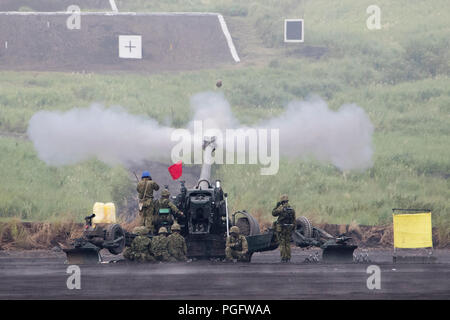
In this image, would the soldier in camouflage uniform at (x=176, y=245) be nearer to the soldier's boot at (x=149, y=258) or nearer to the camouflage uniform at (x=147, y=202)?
the soldier's boot at (x=149, y=258)

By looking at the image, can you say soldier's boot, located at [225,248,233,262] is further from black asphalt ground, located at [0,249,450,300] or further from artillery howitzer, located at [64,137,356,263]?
black asphalt ground, located at [0,249,450,300]

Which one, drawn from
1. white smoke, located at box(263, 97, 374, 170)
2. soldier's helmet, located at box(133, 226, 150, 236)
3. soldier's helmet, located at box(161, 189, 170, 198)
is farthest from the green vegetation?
soldier's helmet, located at box(133, 226, 150, 236)

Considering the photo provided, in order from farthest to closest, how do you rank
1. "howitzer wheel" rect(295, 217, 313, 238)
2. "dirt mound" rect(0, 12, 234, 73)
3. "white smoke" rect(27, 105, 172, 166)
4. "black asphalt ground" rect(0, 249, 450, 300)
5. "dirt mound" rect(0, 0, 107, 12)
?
"dirt mound" rect(0, 0, 107, 12) < "dirt mound" rect(0, 12, 234, 73) < "white smoke" rect(27, 105, 172, 166) < "howitzer wheel" rect(295, 217, 313, 238) < "black asphalt ground" rect(0, 249, 450, 300)

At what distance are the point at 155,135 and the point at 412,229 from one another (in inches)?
675

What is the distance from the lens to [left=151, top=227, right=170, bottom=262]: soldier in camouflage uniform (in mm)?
26500

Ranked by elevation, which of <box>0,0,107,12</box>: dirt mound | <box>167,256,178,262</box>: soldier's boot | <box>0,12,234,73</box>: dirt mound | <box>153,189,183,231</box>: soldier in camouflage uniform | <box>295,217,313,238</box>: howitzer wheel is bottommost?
<box>167,256,178,262</box>: soldier's boot

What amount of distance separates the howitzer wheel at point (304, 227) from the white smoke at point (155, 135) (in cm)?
1262

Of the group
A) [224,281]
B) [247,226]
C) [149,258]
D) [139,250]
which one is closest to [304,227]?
[247,226]

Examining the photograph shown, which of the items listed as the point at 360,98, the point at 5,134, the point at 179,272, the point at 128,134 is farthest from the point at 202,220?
the point at 360,98

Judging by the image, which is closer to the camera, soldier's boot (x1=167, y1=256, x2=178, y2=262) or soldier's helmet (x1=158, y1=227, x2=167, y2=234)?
soldier's helmet (x1=158, y1=227, x2=167, y2=234)

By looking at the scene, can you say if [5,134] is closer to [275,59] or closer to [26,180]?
[26,180]

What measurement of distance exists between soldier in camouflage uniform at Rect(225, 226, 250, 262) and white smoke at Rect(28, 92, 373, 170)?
1409cm

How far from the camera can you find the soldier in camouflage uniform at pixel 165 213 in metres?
27.2
